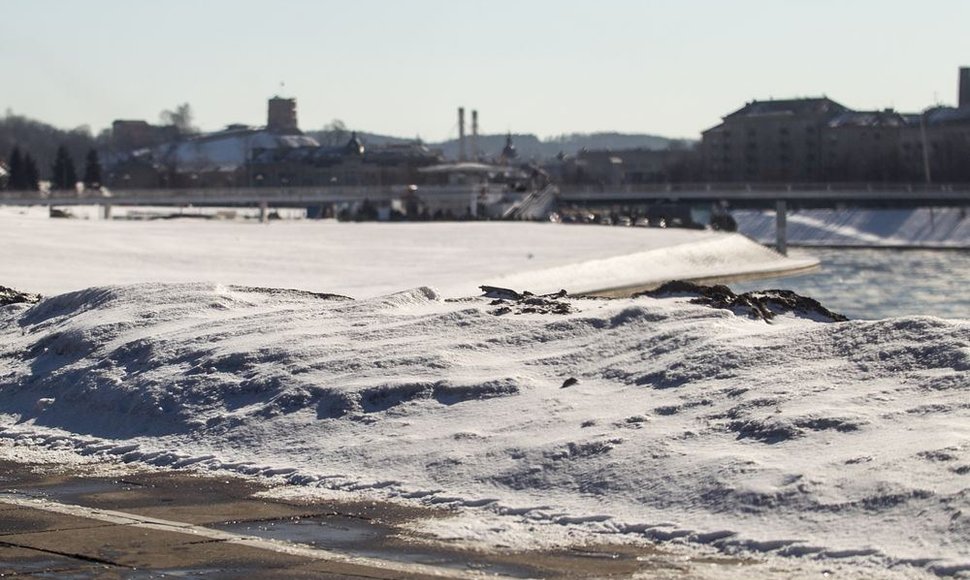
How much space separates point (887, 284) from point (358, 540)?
2537 inches

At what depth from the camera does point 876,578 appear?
9.16 meters

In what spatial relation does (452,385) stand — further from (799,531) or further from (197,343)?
(799,531)

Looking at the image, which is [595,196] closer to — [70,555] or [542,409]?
[542,409]

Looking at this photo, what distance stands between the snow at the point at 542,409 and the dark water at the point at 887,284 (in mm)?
21686

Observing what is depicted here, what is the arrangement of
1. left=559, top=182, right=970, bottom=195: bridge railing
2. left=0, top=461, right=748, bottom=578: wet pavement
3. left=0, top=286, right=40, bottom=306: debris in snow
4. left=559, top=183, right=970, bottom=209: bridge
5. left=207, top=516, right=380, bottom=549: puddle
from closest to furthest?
1. left=0, top=461, right=748, bottom=578: wet pavement
2. left=207, top=516, right=380, bottom=549: puddle
3. left=0, top=286, right=40, bottom=306: debris in snow
4. left=559, top=183, right=970, bottom=209: bridge
5. left=559, top=182, right=970, bottom=195: bridge railing

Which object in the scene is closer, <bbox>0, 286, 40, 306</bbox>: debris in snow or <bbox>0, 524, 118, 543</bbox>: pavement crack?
<bbox>0, 524, 118, 543</bbox>: pavement crack

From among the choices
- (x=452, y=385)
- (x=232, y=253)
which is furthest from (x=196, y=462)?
(x=232, y=253)

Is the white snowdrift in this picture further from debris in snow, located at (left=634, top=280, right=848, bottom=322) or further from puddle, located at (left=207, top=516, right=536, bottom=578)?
puddle, located at (left=207, top=516, right=536, bottom=578)

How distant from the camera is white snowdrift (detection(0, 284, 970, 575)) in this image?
10398 mm

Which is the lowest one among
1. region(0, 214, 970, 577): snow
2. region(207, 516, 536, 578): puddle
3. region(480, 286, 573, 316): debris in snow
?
region(207, 516, 536, 578): puddle

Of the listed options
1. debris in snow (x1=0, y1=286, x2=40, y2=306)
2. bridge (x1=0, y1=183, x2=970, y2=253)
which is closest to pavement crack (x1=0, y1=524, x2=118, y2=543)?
debris in snow (x1=0, y1=286, x2=40, y2=306)

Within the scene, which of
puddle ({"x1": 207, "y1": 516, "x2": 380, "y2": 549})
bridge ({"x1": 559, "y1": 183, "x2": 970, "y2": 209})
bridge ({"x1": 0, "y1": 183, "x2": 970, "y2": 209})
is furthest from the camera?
bridge ({"x1": 559, "y1": 183, "x2": 970, "y2": 209})

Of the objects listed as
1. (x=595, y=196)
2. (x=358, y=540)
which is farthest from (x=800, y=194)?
(x=358, y=540)

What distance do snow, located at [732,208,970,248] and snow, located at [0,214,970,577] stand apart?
116842 millimetres
